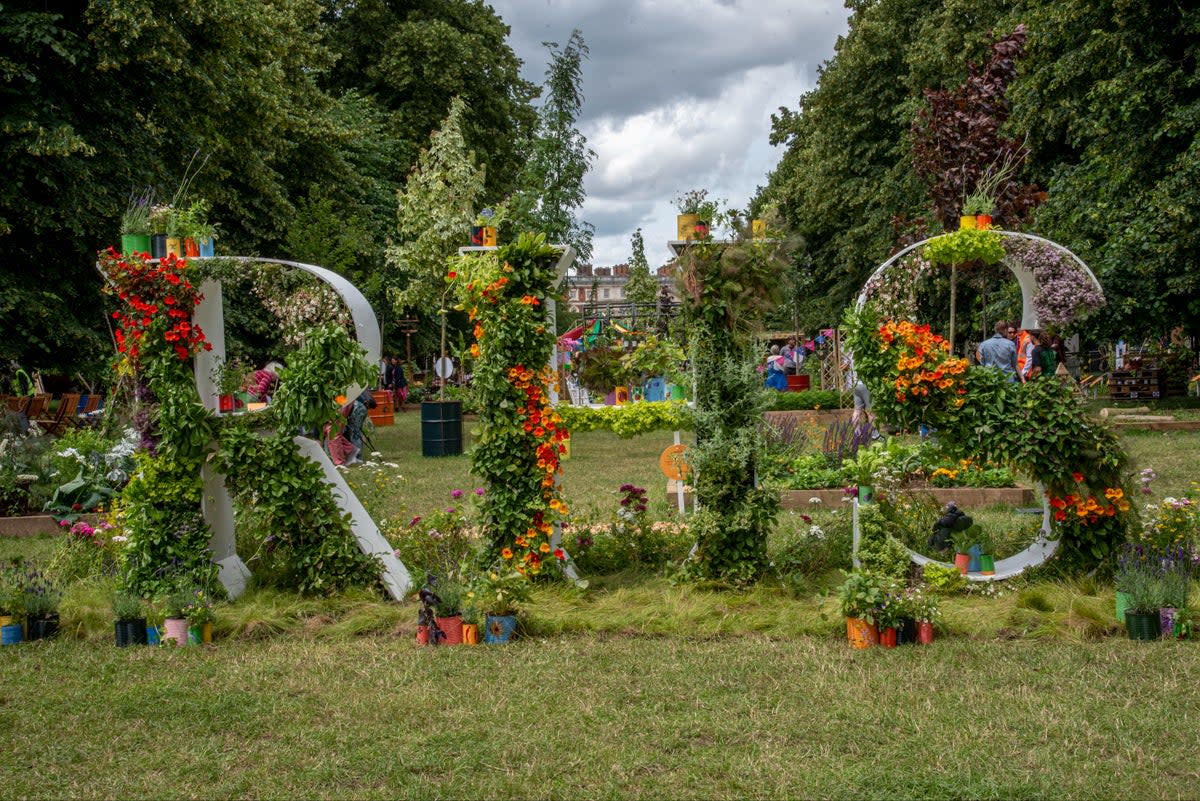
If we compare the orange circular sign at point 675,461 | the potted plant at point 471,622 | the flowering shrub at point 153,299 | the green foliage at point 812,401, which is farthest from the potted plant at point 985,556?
the green foliage at point 812,401

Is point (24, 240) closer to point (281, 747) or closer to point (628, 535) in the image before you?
point (628, 535)

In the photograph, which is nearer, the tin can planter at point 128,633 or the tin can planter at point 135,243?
the tin can planter at point 128,633

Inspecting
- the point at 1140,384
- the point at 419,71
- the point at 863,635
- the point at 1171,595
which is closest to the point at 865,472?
the point at 863,635

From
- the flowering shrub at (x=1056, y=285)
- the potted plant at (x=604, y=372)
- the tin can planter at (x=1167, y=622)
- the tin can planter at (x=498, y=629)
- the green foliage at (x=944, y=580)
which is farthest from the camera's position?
the potted plant at (x=604, y=372)

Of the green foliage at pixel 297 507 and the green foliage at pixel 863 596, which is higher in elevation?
the green foliage at pixel 297 507

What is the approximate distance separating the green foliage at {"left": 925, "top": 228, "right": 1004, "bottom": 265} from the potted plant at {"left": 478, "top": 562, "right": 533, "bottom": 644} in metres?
3.61

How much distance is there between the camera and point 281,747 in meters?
4.86

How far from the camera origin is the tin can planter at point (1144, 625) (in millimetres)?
6098

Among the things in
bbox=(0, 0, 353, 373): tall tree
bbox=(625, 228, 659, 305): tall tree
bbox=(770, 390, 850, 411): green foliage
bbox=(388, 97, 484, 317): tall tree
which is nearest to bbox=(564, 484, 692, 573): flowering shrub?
bbox=(0, 0, 353, 373): tall tree

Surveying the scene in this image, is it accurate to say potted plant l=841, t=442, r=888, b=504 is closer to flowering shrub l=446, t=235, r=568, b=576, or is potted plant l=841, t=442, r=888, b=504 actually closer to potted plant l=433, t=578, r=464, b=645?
flowering shrub l=446, t=235, r=568, b=576

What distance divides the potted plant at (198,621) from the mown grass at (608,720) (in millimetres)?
206

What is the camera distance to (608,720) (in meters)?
5.09

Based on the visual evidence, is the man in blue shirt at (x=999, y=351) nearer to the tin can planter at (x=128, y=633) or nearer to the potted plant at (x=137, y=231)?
the potted plant at (x=137, y=231)

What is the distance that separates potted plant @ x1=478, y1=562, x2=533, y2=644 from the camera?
659 cm
